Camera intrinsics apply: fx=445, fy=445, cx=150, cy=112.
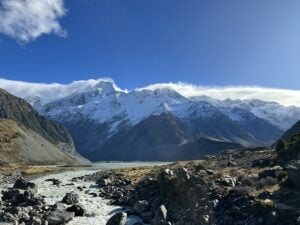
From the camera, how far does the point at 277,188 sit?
194 ft

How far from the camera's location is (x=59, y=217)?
197 ft

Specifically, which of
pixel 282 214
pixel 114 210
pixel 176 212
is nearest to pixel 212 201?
pixel 176 212

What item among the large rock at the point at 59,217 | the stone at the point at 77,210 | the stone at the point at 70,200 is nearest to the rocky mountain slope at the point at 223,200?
the stone at the point at 70,200

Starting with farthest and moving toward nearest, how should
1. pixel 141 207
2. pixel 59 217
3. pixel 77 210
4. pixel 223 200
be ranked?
1. pixel 77 210
2. pixel 141 207
3. pixel 59 217
4. pixel 223 200

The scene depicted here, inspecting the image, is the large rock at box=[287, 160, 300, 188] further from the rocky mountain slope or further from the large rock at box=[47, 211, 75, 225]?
the large rock at box=[47, 211, 75, 225]

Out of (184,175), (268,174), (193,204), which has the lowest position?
(193,204)

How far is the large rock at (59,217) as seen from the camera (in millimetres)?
58969

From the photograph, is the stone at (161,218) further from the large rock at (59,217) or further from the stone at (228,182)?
the stone at (228,182)

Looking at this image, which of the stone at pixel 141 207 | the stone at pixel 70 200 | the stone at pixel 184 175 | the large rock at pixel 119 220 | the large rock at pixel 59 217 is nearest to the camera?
the large rock at pixel 119 220

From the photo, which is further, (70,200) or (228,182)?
(70,200)

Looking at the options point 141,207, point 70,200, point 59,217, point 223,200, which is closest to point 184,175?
point 141,207

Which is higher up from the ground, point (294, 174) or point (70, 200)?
point (294, 174)

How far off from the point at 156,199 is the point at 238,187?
13.0 metres

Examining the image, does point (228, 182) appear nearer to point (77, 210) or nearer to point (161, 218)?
point (161, 218)
